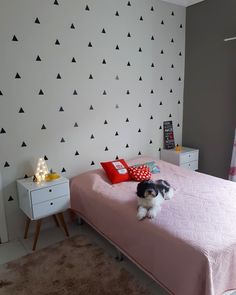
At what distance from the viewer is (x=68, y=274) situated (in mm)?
1994

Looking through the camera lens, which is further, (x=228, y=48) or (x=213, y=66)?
(x=213, y=66)

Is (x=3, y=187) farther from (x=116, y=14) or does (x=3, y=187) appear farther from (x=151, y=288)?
(x=116, y=14)

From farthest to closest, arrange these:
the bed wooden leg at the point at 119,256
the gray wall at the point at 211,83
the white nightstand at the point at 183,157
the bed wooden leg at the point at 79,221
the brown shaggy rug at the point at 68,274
Result: the white nightstand at the point at 183,157 < the gray wall at the point at 211,83 < the bed wooden leg at the point at 79,221 < the bed wooden leg at the point at 119,256 < the brown shaggy rug at the point at 68,274

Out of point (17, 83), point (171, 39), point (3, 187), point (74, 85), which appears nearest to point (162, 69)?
point (171, 39)

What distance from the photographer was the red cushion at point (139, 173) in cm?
265

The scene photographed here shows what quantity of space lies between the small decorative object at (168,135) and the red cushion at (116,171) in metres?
1.08

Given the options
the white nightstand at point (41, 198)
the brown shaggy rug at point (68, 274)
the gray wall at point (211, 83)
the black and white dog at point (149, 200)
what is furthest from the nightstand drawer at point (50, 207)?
the gray wall at point (211, 83)

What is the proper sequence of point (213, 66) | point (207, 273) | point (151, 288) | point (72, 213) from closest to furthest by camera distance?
point (207, 273)
point (151, 288)
point (72, 213)
point (213, 66)

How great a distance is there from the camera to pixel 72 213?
9.35 feet

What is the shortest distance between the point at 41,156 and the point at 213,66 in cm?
241

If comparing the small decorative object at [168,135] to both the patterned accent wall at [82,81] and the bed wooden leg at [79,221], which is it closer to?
the patterned accent wall at [82,81]

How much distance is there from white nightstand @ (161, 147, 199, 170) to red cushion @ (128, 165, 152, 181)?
2.60ft

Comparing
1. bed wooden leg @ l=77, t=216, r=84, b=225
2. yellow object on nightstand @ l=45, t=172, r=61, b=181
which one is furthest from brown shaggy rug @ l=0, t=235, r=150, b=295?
yellow object on nightstand @ l=45, t=172, r=61, b=181

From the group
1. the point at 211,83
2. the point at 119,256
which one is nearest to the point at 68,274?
the point at 119,256
